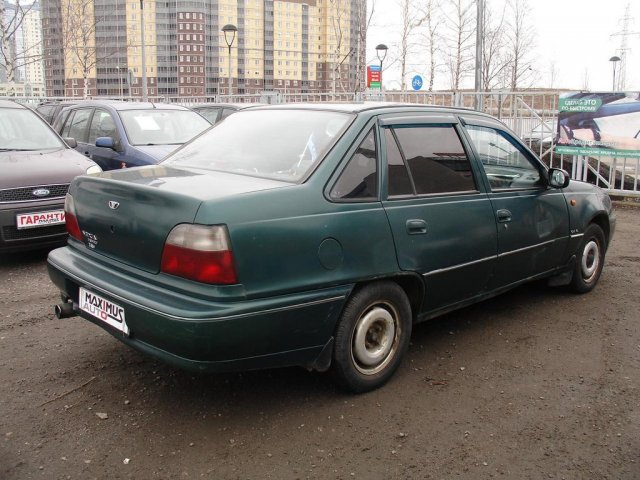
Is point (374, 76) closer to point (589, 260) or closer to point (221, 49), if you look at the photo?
point (589, 260)

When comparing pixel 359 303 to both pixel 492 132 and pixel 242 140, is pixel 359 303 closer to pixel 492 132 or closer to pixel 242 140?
pixel 242 140

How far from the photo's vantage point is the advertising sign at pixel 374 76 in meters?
23.1

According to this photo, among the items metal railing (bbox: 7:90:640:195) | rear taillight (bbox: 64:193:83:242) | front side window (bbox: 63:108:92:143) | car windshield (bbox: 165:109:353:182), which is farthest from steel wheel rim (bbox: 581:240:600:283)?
front side window (bbox: 63:108:92:143)

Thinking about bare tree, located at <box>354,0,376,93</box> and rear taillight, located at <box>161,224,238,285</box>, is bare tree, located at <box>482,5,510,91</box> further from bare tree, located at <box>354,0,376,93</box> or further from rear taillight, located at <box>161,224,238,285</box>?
rear taillight, located at <box>161,224,238,285</box>

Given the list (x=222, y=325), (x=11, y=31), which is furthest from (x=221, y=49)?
(x=222, y=325)

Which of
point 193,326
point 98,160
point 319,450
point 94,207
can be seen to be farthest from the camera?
point 98,160

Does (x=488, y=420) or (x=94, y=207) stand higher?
(x=94, y=207)

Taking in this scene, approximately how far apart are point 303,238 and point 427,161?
122 cm

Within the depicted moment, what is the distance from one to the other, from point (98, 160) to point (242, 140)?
540 cm

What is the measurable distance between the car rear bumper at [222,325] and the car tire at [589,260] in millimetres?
2988

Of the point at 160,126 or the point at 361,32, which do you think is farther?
the point at 361,32

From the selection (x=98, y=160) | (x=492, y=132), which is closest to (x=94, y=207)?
(x=492, y=132)

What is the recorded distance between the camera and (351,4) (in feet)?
114

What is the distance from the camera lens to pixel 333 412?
10.6ft
